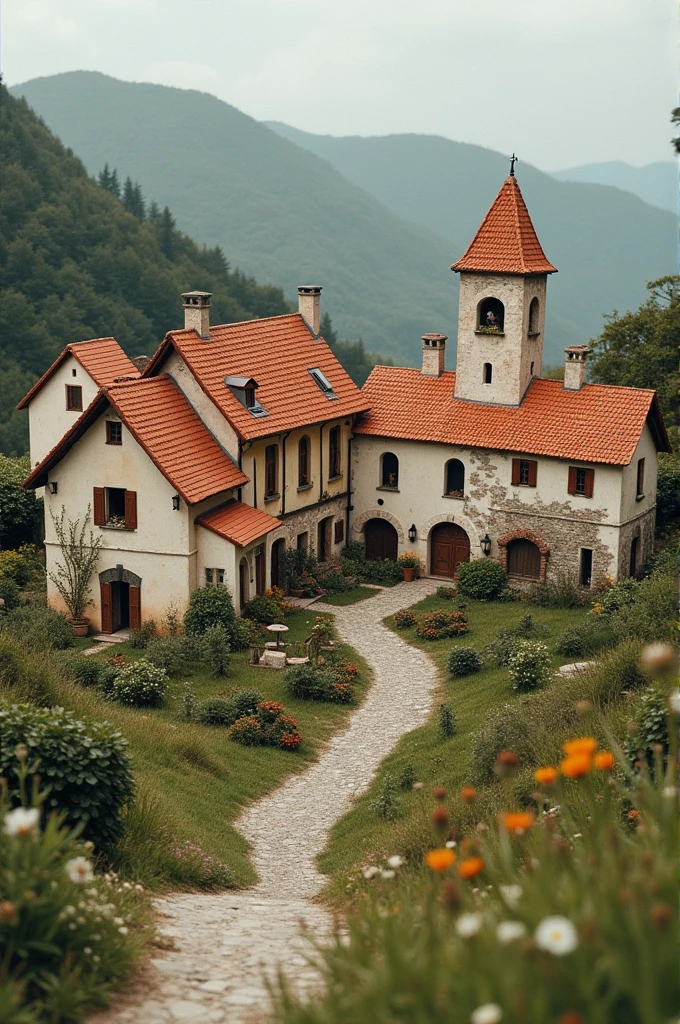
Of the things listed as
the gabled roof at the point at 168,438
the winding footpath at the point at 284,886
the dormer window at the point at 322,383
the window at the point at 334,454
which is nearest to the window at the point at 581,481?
the winding footpath at the point at 284,886

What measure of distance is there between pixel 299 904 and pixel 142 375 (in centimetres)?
2183

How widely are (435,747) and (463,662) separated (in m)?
5.48

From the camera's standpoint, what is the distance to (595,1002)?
654 centimetres

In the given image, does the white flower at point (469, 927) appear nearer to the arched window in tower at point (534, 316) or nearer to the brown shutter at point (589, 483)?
the brown shutter at point (589, 483)

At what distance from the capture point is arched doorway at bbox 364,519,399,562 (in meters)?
39.6

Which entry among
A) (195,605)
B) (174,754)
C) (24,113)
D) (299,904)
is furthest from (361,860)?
(24,113)

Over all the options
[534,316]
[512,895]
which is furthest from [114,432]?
[512,895]

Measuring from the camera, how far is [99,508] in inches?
1271

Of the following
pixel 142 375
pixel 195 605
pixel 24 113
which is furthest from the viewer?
pixel 24 113

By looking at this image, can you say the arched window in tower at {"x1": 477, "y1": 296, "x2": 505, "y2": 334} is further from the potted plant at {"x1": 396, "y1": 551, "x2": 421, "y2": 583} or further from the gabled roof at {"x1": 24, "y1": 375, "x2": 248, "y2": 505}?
the gabled roof at {"x1": 24, "y1": 375, "x2": 248, "y2": 505}

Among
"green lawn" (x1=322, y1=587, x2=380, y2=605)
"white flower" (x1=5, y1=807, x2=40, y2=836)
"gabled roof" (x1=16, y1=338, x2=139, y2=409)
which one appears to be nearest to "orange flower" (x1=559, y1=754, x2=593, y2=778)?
"white flower" (x1=5, y1=807, x2=40, y2=836)

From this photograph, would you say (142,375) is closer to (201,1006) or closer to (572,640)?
(572,640)

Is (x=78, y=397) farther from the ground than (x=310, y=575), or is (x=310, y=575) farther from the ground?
(x=78, y=397)

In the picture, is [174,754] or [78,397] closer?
[174,754]
